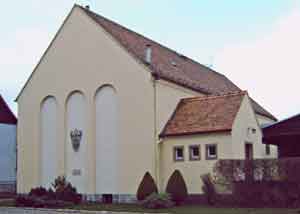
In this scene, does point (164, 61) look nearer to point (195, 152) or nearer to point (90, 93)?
point (90, 93)

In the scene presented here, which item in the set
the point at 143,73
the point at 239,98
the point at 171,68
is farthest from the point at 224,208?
the point at 171,68

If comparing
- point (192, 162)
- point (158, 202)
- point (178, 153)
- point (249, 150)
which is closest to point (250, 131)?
point (249, 150)

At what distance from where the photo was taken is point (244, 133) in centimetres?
2711

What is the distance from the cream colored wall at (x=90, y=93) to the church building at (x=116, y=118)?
6cm

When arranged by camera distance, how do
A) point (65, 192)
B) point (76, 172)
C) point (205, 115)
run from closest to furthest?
1. point (205, 115)
2. point (65, 192)
3. point (76, 172)

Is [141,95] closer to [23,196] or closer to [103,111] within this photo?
[103,111]

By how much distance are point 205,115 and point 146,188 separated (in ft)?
16.6

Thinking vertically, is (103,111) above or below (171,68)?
below

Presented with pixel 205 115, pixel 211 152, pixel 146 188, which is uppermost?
pixel 205 115

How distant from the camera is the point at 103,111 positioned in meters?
29.6

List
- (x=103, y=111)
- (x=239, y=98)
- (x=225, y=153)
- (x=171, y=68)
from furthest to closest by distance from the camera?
(x=171, y=68) → (x=103, y=111) → (x=239, y=98) → (x=225, y=153)

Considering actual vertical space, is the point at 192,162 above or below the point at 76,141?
below

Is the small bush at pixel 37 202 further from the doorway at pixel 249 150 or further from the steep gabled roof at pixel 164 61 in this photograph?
the doorway at pixel 249 150

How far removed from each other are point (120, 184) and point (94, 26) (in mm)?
9447
